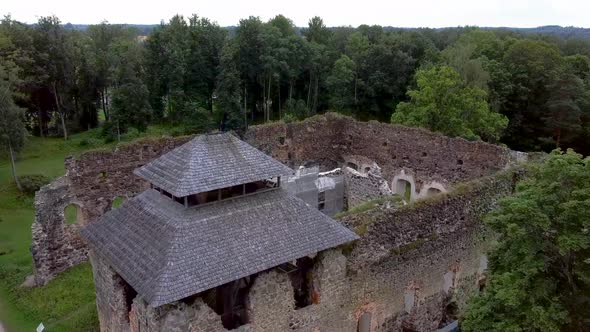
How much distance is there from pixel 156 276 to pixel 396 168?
19628 millimetres

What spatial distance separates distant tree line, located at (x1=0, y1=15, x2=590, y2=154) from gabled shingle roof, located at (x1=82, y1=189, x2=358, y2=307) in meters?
22.2

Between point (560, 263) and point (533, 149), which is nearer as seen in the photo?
point (560, 263)

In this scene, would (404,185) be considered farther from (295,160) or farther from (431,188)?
(295,160)

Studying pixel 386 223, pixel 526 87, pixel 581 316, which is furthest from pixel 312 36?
pixel 581 316

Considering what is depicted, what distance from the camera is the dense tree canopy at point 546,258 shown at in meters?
11.0

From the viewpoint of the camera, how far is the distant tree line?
36.7m

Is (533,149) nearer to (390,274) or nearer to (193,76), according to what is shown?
(193,76)

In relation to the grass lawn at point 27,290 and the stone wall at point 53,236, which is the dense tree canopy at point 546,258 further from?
the stone wall at point 53,236

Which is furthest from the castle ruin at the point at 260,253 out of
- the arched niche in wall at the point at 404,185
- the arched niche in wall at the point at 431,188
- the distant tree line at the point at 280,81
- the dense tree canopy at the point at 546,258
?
the distant tree line at the point at 280,81

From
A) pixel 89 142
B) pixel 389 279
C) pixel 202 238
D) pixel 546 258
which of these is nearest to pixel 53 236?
pixel 202 238

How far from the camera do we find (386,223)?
46.9 feet

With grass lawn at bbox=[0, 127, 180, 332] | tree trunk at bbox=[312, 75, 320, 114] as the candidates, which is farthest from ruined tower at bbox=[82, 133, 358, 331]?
tree trunk at bbox=[312, 75, 320, 114]

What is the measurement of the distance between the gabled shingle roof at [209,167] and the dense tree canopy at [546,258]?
19.3 feet

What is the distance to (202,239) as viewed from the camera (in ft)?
37.1
